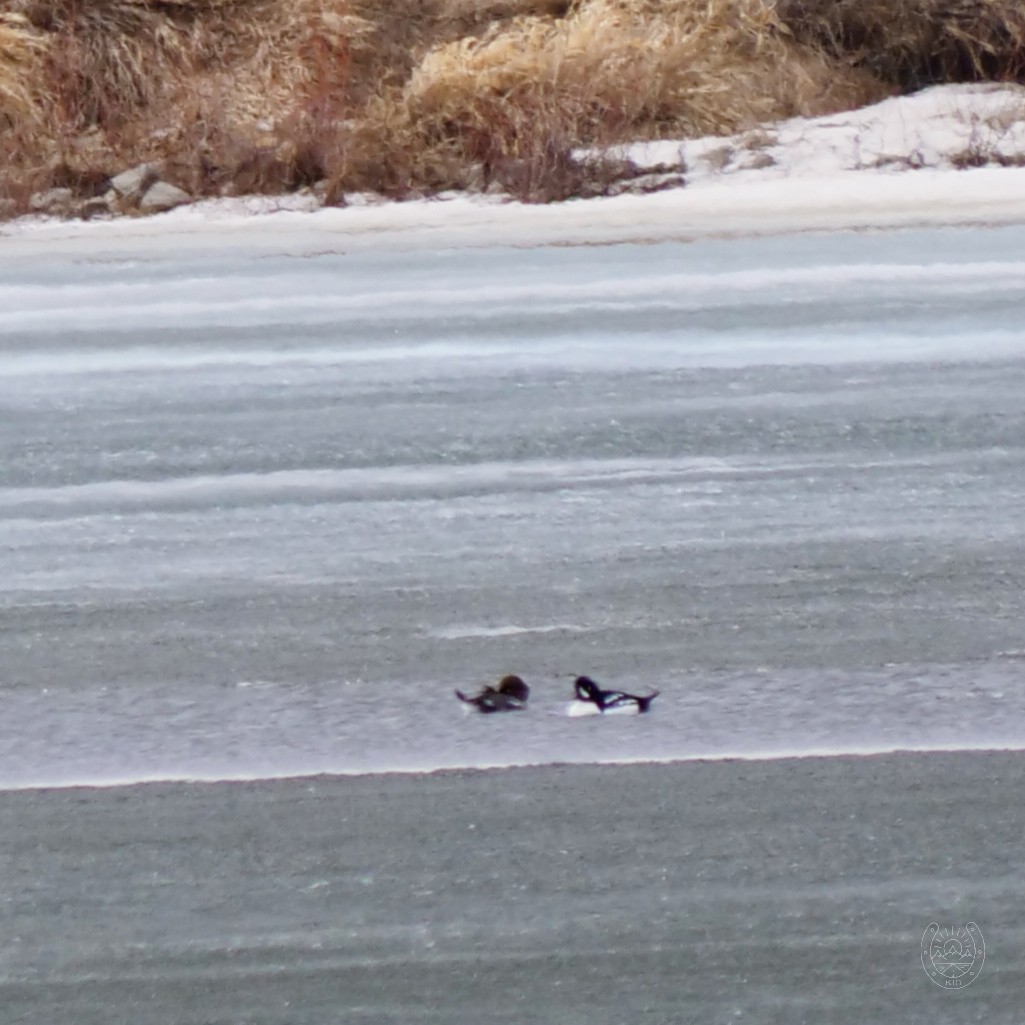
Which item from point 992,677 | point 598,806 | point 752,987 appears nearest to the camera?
point 752,987

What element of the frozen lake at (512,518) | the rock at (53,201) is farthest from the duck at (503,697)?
the rock at (53,201)

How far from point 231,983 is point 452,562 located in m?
2.01

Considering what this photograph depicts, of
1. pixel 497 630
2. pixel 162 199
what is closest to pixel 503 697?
pixel 497 630

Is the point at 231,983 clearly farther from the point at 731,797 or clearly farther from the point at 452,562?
the point at 452,562

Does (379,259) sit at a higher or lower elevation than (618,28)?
lower

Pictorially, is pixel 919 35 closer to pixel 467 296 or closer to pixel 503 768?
pixel 467 296

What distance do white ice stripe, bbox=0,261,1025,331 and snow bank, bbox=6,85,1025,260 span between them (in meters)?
1.32

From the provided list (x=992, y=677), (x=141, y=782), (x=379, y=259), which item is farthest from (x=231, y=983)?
(x=379, y=259)

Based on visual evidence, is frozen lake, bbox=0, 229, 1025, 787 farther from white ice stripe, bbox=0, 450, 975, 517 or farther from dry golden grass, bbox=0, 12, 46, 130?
dry golden grass, bbox=0, 12, 46, 130

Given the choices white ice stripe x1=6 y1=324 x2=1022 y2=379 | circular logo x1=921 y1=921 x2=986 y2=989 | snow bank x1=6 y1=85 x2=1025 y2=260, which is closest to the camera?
circular logo x1=921 y1=921 x2=986 y2=989

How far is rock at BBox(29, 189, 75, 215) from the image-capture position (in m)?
12.1

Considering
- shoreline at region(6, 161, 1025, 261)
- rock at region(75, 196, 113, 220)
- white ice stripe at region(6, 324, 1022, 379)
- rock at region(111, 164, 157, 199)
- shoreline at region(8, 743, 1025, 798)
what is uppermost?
rock at region(111, 164, 157, 199)

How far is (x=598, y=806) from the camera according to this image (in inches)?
125

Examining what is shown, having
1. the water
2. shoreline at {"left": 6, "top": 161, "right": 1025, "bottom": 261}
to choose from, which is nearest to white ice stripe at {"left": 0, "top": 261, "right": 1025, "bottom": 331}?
the water
